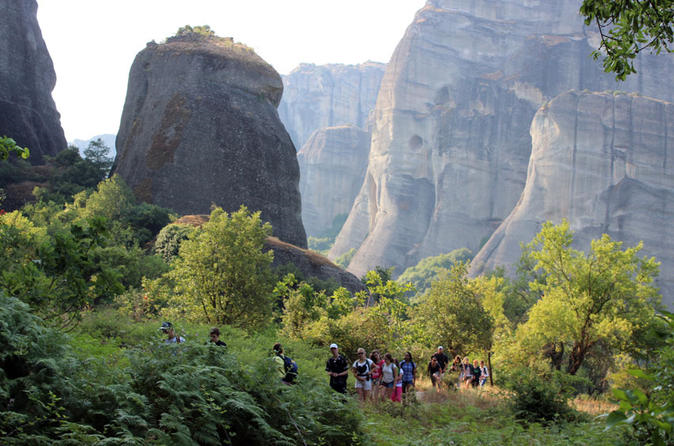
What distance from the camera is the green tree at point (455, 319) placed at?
787 inches

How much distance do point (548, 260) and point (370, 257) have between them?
76.2 metres

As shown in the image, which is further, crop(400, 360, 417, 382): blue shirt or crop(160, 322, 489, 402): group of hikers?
crop(400, 360, 417, 382): blue shirt

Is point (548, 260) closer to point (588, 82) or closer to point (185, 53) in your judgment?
point (185, 53)

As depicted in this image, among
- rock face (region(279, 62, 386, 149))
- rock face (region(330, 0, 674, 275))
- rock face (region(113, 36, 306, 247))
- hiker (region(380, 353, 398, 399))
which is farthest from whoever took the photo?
rock face (region(279, 62, 386, 149))

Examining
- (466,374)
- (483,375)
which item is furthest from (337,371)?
(483,375)

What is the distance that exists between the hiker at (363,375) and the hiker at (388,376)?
2.19ft

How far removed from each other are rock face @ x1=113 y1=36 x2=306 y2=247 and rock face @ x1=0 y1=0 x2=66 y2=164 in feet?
23.1

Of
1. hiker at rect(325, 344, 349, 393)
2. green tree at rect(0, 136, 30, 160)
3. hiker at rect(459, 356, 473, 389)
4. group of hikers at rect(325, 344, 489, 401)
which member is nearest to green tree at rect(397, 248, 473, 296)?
hiker at rect(459, 356, 473, 389)

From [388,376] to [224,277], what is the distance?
19.9ft

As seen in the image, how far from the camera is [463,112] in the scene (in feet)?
335

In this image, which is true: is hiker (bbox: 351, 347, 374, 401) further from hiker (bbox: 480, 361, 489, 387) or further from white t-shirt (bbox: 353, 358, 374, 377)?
hiker (bbox: 480, 361, 489, 387)

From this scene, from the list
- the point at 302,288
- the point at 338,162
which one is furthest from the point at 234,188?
the point at 338,162

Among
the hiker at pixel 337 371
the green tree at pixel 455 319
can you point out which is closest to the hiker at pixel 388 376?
the hiker at pixel 337 371

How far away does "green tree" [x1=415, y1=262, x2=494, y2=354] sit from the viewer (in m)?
20.0
